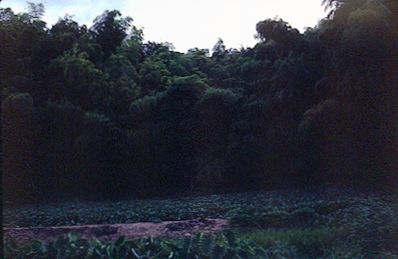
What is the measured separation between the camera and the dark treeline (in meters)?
18.8

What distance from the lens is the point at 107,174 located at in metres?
20.8

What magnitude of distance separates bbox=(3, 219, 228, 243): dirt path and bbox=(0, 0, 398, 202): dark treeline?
6307mm

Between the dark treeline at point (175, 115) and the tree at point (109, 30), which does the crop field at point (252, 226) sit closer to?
the dark treeline at point (175, 115)

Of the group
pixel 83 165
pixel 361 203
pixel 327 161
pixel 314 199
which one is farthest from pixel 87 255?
pixel 83 165

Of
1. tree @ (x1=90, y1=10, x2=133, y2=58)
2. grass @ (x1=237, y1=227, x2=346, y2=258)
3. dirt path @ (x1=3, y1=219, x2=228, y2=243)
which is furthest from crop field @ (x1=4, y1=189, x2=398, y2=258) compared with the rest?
tree @ (x1=90, y1=10, x2=133, y2=58)

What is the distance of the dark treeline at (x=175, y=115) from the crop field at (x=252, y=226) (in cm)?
251

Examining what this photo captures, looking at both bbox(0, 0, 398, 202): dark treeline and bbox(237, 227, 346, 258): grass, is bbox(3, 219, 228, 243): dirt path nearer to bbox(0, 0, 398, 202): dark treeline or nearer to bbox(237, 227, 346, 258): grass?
bbox(237, 227, 346, 258): grass

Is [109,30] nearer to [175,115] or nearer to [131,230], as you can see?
[175,115]

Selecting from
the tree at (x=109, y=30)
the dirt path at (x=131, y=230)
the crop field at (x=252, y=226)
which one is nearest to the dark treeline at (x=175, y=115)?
the tree at (x=109, y=30)

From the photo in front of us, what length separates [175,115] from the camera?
70.6 feet

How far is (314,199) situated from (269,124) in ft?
21.0

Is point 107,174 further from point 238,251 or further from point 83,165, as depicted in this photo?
point 238,251

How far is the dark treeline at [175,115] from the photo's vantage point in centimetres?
1883

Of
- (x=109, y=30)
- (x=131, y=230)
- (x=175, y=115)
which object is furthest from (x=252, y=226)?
(x=109, y=30)
